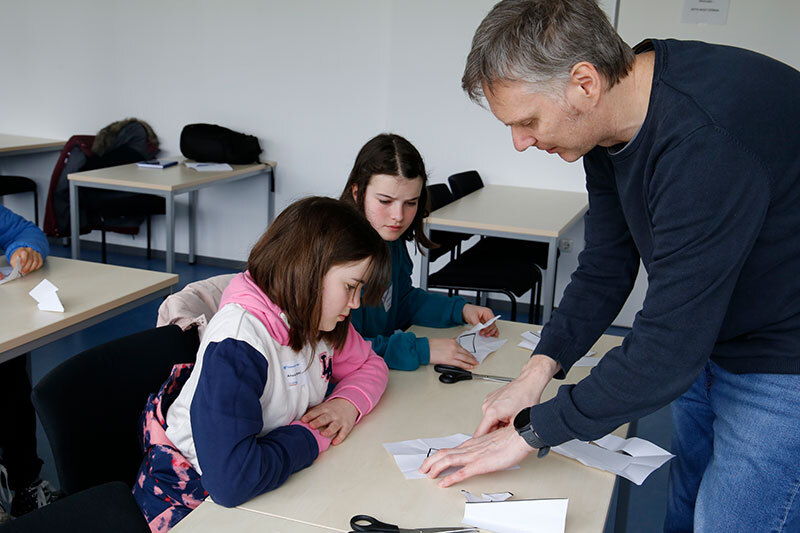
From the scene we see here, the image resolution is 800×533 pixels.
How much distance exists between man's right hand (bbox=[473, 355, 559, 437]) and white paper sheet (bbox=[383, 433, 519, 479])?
2.0 inches

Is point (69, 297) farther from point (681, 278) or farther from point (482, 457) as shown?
point (681, 278)

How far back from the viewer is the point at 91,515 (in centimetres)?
108

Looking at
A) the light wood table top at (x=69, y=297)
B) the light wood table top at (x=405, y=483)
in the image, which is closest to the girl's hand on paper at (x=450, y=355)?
the light wood table top at (x=405, y=483)

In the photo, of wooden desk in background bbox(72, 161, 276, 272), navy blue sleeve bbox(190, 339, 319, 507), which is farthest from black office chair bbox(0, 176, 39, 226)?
navy blue sleeve bbox(190, 339, 319, 507)

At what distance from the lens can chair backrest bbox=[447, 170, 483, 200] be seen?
3.97m

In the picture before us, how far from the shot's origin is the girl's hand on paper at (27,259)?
2.25 m

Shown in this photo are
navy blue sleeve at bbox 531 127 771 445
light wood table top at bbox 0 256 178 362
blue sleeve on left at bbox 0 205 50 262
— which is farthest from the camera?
blue sleeve on left at bbox 0 205 50 262

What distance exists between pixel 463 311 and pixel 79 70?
4293mm

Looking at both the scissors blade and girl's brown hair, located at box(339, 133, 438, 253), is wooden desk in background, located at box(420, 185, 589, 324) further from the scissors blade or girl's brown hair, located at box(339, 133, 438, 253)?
the scissors blade

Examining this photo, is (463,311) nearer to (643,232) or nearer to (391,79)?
(643,232)

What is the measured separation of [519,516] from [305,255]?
1.87 feet

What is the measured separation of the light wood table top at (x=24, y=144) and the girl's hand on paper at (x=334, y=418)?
438cm

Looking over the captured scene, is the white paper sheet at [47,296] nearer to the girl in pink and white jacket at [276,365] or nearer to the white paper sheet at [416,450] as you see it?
the girl in pink and white jacket at [276,365]

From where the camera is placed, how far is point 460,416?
1516mm
